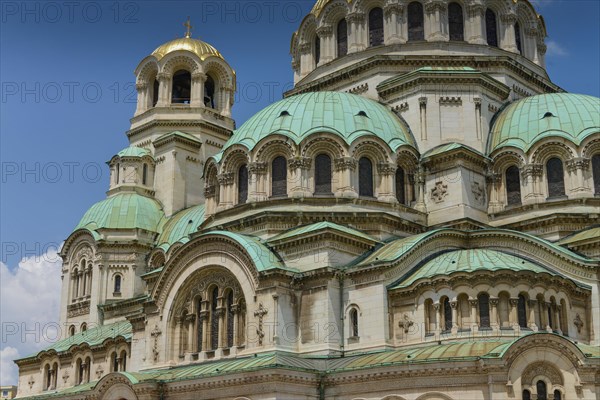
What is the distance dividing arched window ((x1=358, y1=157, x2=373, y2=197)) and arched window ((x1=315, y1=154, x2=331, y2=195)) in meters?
1.25

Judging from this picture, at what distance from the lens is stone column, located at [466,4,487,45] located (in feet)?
132

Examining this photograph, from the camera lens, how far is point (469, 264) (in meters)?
28.4

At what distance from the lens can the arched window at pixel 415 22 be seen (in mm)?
40875

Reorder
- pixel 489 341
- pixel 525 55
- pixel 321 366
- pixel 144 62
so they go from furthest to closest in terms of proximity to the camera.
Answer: pixel 144 62
pixel 525 55
pixel 321 366
pixel 489 341

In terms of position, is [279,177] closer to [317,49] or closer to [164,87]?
[317,49]

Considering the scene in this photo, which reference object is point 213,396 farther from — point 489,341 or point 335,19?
point 335,19

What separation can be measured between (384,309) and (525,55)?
1935 cm

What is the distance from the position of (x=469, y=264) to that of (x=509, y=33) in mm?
17287

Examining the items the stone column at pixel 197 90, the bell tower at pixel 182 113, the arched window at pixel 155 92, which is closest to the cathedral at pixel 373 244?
the bell tower at pixel 182 113

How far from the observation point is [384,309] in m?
29.2

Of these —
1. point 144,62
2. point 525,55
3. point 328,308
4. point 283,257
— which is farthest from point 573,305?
point 144,62

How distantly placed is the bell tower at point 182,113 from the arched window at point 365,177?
53.7 ft

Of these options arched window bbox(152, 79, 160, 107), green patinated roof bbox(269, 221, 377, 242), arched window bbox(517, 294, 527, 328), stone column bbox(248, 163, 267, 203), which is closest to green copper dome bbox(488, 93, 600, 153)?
green patinated roof bbox(269, 221, 377, 242)

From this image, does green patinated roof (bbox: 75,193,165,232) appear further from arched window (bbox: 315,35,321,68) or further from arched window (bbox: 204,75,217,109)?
arched window (bbox: 315,35,321,68)
